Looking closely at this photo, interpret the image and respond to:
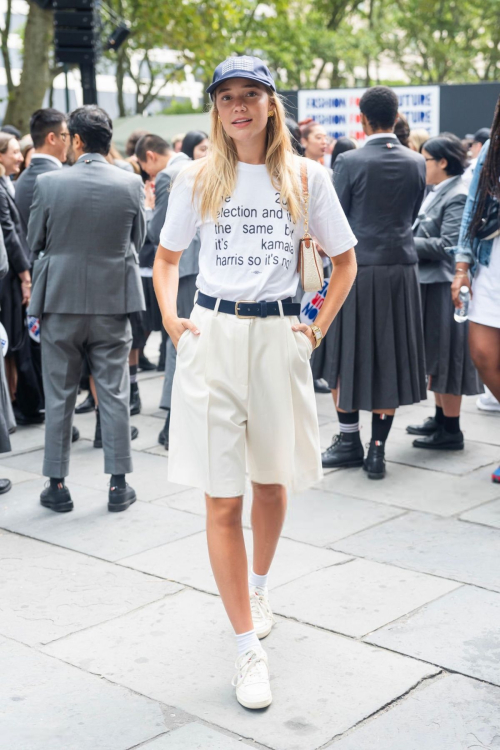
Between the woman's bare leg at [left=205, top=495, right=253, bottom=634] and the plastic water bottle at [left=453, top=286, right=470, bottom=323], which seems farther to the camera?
the plastic water bottle at [left=453, top=286, right=470, bottom=323]

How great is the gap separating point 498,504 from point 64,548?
2222 mm

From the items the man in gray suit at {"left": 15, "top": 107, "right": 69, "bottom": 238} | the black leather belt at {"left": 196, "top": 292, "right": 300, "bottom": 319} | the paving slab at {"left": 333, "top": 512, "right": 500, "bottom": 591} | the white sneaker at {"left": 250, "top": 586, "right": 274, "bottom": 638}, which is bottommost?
the paving slab at {"left": 333, "top": 512, "right": 500, "bottom": 591}

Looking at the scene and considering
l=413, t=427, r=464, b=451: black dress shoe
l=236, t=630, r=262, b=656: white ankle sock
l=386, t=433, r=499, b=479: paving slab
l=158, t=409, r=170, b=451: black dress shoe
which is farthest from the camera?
l=158, t=409, r=170, b=451: black dress shoe

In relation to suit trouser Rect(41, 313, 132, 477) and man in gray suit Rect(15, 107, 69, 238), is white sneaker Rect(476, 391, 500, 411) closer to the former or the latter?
suit trouser Rect(41, 313, 132, 477)

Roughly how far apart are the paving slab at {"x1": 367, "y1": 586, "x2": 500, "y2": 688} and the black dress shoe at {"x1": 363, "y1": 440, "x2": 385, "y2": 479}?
174 cm

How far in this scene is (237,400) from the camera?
3143 mm

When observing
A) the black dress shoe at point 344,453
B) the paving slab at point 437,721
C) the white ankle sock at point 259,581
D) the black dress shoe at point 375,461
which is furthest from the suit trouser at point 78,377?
the paving slab at point 437,721

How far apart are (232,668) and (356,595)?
30.1 inches

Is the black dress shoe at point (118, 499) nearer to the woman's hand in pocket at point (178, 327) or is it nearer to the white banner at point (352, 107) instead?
the woman's hand in pocket at point (178, 327)

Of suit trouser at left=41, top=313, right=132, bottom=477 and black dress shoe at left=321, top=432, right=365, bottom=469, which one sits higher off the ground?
suit trouser at left=41, top=313, right=132, bottom=477

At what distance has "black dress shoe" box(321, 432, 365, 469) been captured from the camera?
5.86 metres

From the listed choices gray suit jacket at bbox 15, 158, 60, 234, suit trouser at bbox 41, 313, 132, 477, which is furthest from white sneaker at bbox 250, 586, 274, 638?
gray suit jacket at bbox 15, 158, 60, 234

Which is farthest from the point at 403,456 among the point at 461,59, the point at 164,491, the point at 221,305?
the point at 461,59

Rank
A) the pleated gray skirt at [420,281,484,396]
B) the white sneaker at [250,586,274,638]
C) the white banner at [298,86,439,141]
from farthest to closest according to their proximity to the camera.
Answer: the white banner at [298,86,439,141] < the pleated gray skirt at [420,281,484,396] < the white sneaker at [250,586,274,638]
